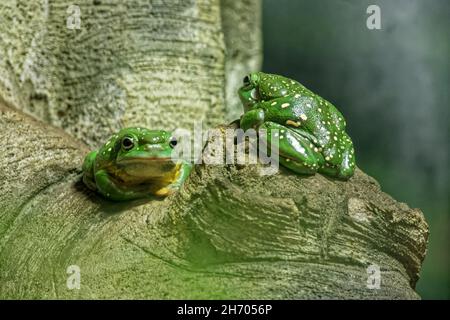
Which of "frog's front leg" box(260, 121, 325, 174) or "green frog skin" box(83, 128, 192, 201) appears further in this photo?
"green frog skin" box(83, 128, 192, 201)

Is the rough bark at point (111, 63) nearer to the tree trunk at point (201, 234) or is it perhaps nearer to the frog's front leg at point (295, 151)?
the tree trunk at point (201, 234)

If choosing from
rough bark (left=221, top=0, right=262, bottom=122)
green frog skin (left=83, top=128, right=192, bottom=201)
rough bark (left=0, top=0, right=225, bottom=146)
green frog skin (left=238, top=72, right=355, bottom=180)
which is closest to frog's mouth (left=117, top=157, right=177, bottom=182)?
green frog skin (left=83, top=128, right=192, bottom=201)

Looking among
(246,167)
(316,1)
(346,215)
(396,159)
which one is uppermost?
(316,1)

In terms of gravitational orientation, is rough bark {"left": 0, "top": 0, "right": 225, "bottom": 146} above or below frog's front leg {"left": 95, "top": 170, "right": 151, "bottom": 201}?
above

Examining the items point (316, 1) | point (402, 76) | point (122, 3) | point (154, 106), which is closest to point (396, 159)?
point (402, 76)

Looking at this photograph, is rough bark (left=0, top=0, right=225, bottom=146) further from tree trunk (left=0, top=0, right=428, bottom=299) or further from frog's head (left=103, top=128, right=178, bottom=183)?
frog's head (left=103, top=128, right=178, bottom=183)

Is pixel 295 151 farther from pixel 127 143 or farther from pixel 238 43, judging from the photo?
pixel 238 43

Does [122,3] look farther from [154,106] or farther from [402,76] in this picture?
[402,76]
